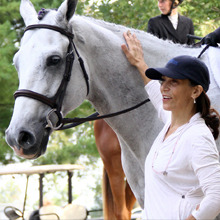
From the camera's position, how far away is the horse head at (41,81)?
346 cm

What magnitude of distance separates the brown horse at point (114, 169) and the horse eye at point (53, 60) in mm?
2990

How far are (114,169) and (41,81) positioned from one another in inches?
133

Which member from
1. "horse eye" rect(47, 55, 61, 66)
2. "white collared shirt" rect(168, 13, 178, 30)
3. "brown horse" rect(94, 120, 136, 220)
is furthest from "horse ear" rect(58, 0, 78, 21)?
"brown horse" rect(94, 120, 136, 220)

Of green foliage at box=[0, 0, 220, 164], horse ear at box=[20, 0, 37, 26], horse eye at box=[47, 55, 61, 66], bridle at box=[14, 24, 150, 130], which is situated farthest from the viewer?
green foliage at box=[0, 0, 220, 164]

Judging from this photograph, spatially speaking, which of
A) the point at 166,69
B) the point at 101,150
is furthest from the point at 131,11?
the point at 166,69

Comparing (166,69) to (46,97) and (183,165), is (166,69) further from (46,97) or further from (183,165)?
(46,97)

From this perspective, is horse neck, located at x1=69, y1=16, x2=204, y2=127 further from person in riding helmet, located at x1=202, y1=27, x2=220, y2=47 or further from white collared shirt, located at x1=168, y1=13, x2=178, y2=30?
white collared shirt, located at x1=168, y1=13, x2=178, y2=30

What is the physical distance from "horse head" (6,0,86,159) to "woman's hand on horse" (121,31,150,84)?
448mm

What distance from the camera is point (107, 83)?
4023mm

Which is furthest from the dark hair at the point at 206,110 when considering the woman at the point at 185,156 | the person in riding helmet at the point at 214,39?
the person in riding helmet at the point at 214,39

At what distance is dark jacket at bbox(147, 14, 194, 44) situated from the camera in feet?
16.7

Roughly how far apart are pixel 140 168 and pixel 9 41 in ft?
29.6

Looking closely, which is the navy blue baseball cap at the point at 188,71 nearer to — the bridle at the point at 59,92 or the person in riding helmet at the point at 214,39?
the bridle at the point at 59,92

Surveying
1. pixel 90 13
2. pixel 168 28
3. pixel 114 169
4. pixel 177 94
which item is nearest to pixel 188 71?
pixel 177 94
